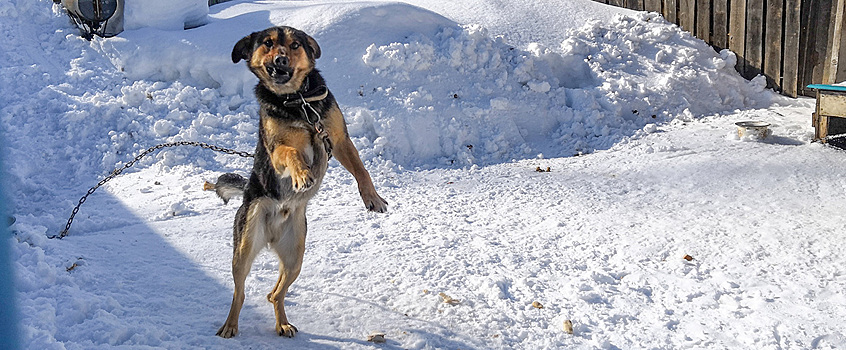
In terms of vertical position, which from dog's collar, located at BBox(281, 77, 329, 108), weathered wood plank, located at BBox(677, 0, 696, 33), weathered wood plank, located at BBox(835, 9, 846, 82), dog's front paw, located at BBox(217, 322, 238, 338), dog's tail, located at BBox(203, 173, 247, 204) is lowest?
weathered wood plank, located at BBox(835, 9, 846, 82)

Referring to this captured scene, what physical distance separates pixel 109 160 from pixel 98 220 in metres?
1.50

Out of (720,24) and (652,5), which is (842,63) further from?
(652,5)

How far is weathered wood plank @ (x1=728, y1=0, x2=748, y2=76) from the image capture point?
871 centimetres

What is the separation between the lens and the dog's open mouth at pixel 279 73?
3.39m

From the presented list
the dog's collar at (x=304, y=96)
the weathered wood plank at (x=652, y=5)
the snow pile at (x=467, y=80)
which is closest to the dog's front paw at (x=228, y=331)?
the dog's collar at (x=304, y=96)

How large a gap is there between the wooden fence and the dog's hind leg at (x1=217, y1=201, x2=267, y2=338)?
272 inches

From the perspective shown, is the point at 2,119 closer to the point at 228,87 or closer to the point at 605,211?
the point at 228,87

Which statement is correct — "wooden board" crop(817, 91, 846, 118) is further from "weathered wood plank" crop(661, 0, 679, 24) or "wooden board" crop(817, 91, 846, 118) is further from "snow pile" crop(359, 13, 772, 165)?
"weathered wood plank" crop(661, 0, 679, 24)

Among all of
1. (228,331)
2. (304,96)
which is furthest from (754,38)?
(228,331)

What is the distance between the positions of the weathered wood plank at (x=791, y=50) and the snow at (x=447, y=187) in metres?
0.31

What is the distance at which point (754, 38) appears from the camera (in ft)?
28.3

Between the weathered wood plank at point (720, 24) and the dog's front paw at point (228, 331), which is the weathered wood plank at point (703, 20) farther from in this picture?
the dog's front paw at point (228, 331)

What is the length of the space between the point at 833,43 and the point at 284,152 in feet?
23.0

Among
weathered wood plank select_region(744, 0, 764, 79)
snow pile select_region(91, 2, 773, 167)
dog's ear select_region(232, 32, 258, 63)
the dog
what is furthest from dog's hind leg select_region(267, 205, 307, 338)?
weathered wood plank select_region(744, 0, 764, 79)
